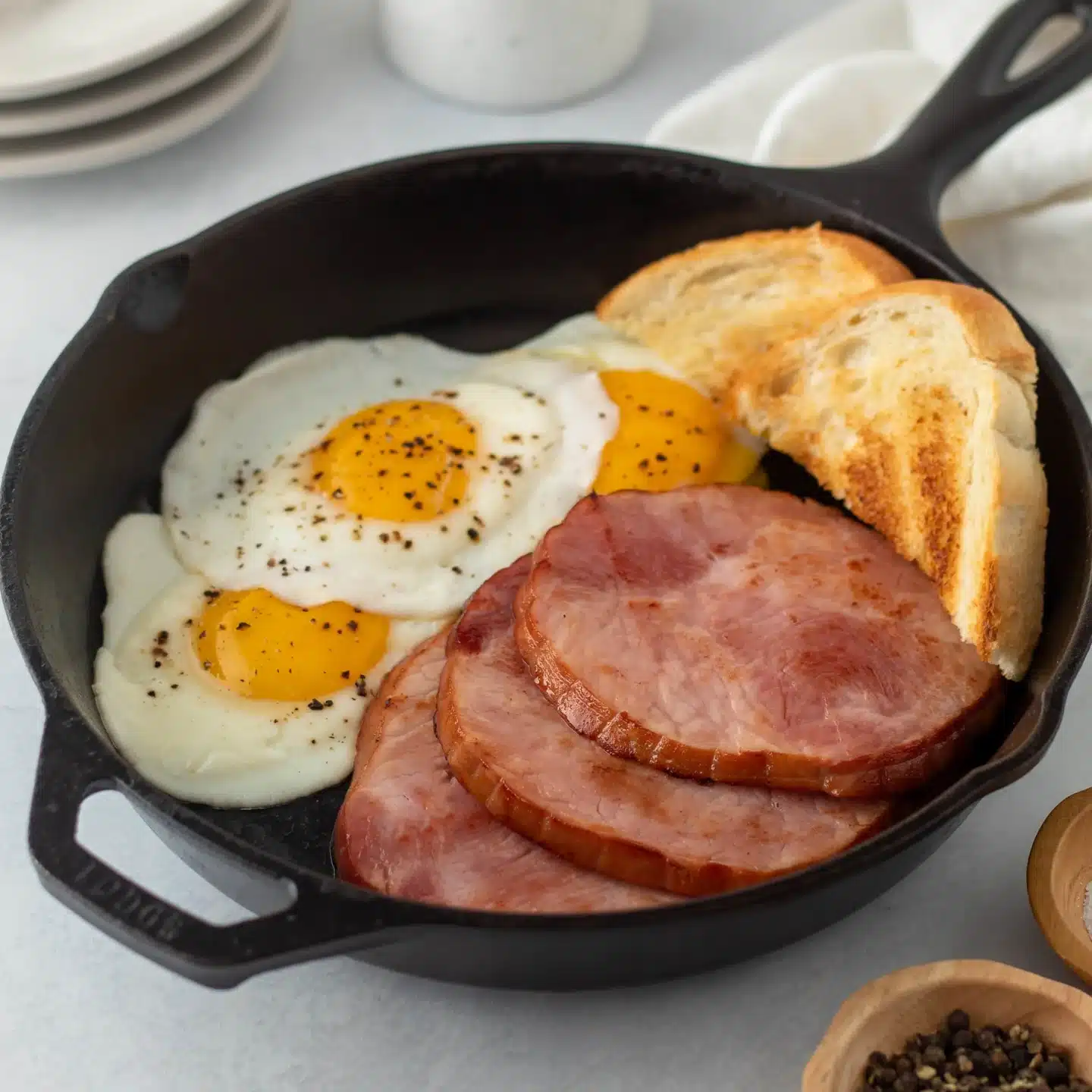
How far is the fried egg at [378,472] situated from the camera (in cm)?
225

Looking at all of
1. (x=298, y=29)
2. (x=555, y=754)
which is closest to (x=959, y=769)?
(x=555, y=754)

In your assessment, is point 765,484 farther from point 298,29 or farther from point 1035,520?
point 298,29

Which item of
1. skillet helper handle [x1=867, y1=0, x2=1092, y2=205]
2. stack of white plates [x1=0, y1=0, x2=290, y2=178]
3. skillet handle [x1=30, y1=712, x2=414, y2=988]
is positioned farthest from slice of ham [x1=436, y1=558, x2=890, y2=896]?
stack of white plates [x1=0, y1=0, x2=290, y2=178]

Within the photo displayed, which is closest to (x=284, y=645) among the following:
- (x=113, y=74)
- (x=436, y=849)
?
(x=436, y=849)

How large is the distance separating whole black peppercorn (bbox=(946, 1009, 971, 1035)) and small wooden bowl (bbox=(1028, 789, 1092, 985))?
185 mm

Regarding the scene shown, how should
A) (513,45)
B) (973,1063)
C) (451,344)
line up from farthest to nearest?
(513,45) < (451,344) < (973,1063)

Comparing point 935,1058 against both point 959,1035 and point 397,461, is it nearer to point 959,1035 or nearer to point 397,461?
point 959,1035

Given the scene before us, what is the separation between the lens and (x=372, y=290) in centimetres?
275

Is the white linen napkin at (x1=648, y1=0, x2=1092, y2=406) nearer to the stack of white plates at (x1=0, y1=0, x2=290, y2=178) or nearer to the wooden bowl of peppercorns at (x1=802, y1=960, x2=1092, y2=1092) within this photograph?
the stack of white plates at (x1=0, y1=0, x2=290, y2=178)

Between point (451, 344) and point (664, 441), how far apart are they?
1.74ft

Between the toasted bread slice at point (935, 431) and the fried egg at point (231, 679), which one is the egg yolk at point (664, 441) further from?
the fried egg at point (231, 679)

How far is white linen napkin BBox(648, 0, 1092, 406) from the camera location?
2609 mm

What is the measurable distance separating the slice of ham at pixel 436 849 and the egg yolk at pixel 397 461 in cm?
46

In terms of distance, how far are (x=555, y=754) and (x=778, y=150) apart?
4.74 ft
